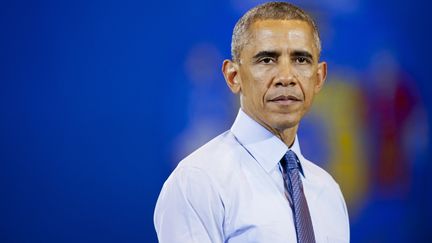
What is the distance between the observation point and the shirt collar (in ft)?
4.82

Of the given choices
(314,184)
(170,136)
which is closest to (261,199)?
(314,184)

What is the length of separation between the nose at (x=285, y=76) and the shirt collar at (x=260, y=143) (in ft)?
0.41

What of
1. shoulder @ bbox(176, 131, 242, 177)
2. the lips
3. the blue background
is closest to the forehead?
the lips

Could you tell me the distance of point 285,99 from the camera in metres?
1.42

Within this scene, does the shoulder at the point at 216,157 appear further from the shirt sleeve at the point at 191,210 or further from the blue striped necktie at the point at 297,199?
the blue striped necktie at the point at 297,199

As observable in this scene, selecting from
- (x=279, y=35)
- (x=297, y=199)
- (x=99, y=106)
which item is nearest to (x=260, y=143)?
(x=297, y=199)

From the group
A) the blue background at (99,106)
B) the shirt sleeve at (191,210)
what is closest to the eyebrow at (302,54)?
the shirt sleeve at (191,210)

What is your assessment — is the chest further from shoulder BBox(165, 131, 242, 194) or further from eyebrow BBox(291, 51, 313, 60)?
eyebrow BBox(291, 51, 313, 60)

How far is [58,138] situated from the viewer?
77.5 inches

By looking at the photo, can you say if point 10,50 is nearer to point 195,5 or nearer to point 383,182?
point 195,5

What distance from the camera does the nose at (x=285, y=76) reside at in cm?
142

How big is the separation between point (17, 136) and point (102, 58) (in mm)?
362

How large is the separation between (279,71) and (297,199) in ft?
0.98

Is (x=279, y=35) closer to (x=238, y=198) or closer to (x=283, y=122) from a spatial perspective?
(x=283, y=122)
